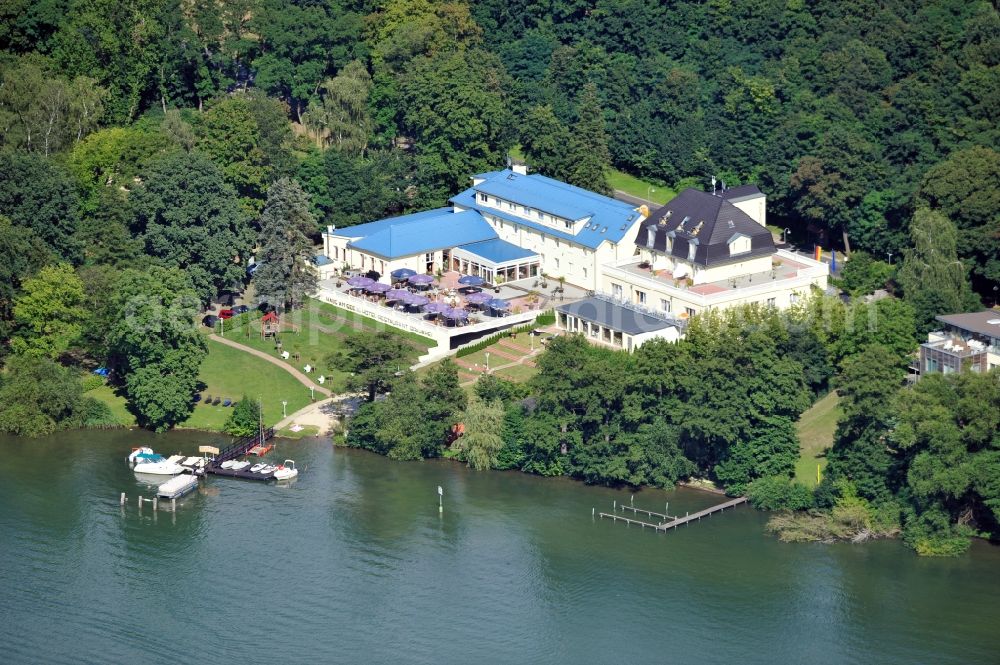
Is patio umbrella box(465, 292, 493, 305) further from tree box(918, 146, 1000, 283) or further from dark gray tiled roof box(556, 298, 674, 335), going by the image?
tree box(918, 146, 1000, 283)

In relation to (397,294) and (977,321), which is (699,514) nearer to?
(977,321)

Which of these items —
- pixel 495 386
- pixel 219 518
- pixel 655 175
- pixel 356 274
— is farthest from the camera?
pixel 655 175

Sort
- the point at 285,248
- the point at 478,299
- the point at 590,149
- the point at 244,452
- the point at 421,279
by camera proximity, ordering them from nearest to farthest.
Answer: the point at 244,452, the point at 478,299, the point at 285,248, the point at 421,279, the point at 590,149

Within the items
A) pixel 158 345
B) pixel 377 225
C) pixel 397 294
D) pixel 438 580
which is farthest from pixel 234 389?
pixel 438 580

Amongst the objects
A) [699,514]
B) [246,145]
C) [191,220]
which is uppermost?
[246,145]

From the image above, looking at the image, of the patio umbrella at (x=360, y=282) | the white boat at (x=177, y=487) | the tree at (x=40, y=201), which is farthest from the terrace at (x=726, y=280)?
the tree at (x=40, y=201)

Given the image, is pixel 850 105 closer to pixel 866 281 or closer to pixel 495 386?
pixel 866 281

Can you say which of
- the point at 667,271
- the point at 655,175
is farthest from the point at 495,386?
the point at 655,175

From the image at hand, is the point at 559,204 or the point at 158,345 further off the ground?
the point at 559,204

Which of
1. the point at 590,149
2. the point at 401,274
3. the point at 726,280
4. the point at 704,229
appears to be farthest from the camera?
the point at 590,149
